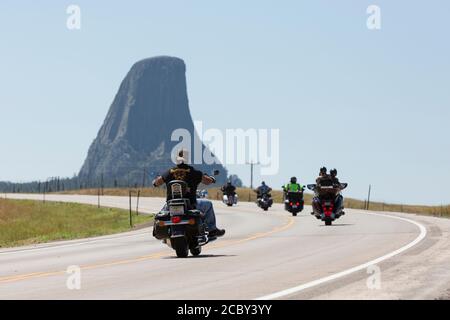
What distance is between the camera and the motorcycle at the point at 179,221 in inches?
685

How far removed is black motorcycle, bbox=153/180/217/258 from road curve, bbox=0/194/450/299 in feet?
1.35

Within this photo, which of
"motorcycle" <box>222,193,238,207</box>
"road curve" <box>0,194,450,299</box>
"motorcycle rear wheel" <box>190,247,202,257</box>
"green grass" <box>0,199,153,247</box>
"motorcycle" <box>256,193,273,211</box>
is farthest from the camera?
"motorcycle" <box>222,193,238,207</box>

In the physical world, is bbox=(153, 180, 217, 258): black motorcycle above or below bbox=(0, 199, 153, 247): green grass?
above

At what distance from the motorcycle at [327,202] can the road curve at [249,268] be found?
620 centimetres

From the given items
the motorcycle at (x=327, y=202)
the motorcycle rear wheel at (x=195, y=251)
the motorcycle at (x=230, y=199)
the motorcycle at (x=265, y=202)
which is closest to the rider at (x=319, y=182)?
the motorcycle at (x=327, y=202)

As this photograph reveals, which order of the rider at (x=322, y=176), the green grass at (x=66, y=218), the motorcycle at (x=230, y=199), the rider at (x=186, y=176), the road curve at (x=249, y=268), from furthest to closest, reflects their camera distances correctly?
the motorcycle at (x=230, y=199)
the green grass at (x=66, y=218)
the rider at (x=322, y=176)
the rider at (x=186, y=176)
the road curve at (x=249, y=268)

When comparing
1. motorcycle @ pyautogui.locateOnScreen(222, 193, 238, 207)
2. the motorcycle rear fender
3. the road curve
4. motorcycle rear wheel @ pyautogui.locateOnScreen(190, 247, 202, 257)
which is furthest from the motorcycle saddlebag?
motorcycle @ pyautogui.locateOnScreen(222, 193, 238, 207)

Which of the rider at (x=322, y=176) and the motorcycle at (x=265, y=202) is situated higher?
the rider at (x=322, y=176)

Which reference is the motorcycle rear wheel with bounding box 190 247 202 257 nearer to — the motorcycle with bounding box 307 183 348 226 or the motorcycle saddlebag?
the motorcycle saddlebag

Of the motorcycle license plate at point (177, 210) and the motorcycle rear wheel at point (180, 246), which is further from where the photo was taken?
the motorcycle rear wheel at point (180, 246)

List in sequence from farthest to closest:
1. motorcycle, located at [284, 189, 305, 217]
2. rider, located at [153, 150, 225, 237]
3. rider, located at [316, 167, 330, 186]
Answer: motorcycle, located at [284, 189, 305, 217]
rider, located at [316, 167, 330, 186]
rider, located at [153, 150, 225, 237]

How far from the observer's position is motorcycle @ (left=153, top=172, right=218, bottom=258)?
685 inches

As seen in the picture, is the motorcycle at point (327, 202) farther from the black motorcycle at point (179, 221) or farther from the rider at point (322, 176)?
the black motorcycle at point (179, 221)

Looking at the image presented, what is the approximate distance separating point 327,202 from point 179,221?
1478 cm
